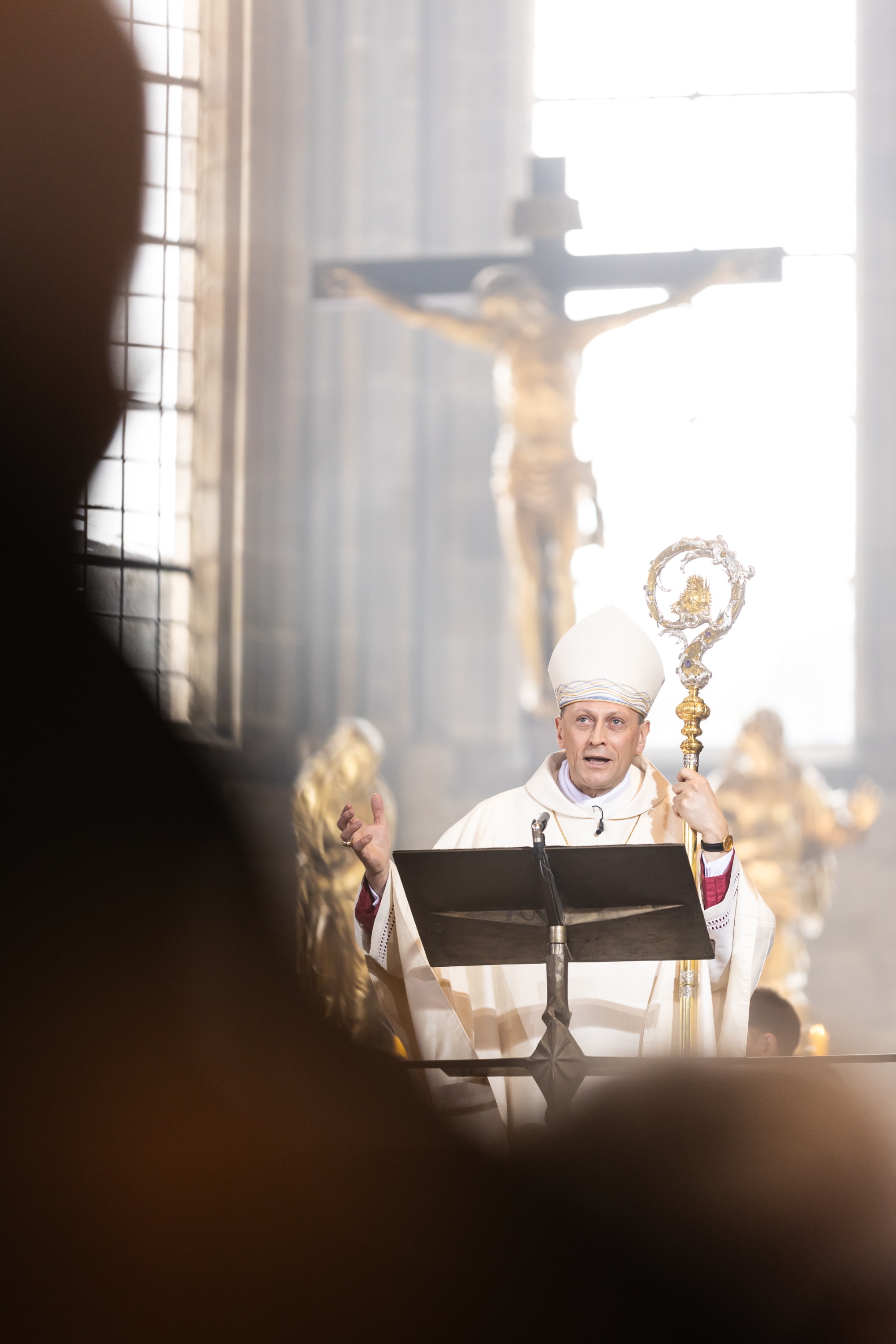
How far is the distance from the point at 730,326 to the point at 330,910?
476 centimetres

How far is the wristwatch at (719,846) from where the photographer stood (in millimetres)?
3289

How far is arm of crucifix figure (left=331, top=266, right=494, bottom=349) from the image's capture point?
877cm

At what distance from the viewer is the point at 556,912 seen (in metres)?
2.71

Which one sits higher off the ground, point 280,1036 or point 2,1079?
point 2,1079

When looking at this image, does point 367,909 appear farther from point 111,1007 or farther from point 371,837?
point 111,1007

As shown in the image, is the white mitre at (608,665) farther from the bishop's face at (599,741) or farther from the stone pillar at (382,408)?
the stone pillar at (382,408)

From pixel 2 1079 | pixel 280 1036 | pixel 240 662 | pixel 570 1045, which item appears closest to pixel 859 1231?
Answer: pixel 570 1045

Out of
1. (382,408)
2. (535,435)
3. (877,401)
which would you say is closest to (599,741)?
(535,435)

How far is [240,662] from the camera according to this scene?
944 centimetres

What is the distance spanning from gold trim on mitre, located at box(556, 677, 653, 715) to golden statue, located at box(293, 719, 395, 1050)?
3859 mm

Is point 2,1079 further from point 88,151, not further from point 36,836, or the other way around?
point 88,151

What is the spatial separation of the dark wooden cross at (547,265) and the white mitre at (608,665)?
206 inches

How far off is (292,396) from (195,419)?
0.61 metres

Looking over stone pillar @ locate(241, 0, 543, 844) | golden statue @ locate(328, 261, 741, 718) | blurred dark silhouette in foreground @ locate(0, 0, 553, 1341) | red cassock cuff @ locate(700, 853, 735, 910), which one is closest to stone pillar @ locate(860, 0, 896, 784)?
golden statue @ locate(328, 261, 741, 718)
